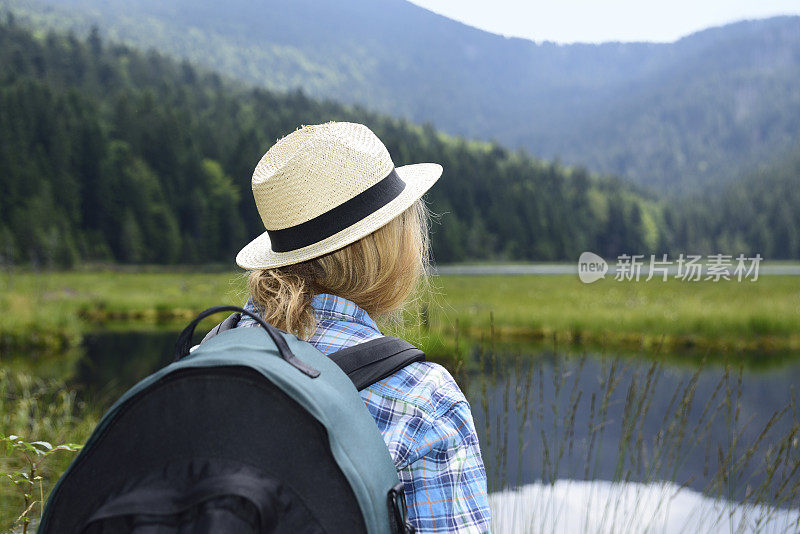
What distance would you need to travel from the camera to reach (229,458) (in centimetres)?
80

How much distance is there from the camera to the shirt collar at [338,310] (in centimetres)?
115

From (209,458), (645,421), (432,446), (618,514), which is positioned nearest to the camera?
(209,458)

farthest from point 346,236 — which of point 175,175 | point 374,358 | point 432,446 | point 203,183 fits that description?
point 175,175

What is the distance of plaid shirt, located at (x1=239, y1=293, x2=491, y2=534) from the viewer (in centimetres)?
99

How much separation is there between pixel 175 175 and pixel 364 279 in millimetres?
66260

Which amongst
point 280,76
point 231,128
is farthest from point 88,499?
point 280,76

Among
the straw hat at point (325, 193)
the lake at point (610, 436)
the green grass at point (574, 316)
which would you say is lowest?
the green grass at point (574, 316)

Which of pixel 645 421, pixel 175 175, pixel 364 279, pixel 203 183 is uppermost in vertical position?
pixel 364 279

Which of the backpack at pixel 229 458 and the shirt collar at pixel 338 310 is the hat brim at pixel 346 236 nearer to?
the shirt collar at pixel 338 310

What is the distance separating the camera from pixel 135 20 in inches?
6629

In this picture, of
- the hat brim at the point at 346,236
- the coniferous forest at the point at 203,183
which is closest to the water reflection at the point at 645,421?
the hat brim at the point at 346,236

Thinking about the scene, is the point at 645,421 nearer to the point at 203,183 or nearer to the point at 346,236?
the point at 346,236

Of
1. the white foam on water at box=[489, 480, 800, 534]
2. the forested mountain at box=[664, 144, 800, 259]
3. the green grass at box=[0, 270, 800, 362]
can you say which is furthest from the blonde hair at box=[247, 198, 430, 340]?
the forested mountain at box=[664, 144, 800, 259]

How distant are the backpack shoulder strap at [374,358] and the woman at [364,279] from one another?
28 millimetres
